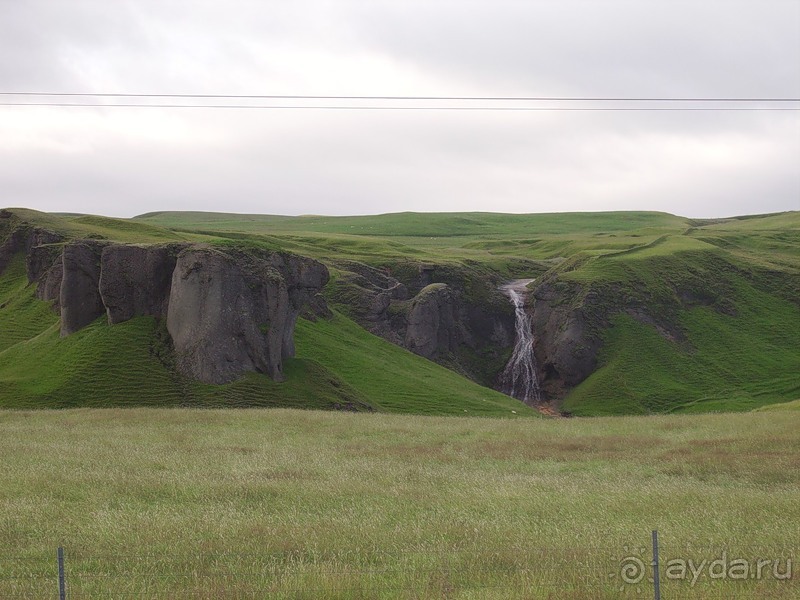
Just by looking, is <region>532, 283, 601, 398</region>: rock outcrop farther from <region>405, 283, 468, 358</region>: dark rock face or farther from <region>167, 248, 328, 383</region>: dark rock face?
<region>167, 248, 328, 383</region>: dark rock face

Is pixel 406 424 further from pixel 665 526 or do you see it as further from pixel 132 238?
pixel 132 238

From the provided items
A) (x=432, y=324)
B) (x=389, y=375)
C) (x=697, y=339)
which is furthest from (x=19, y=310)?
(x=697, y=339)

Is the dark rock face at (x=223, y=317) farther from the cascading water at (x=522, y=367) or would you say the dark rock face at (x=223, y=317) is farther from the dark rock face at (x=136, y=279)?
the cascading water at (x=522, y=367)

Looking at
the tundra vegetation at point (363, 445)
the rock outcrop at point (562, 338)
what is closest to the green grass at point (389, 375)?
the tundra vegetation at point (363, 445)

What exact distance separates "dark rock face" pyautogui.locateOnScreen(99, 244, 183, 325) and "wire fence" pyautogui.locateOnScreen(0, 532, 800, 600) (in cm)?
4199

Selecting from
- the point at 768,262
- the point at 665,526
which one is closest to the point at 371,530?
the point at 665,526

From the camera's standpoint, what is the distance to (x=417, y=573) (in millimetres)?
14445

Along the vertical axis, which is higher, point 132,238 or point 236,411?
point 132,238

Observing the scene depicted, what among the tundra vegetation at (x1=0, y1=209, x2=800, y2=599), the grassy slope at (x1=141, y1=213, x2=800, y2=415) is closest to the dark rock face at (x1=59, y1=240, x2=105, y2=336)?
the tundra vegetation at (x1=0, y1=209, x2=800, y2=599)

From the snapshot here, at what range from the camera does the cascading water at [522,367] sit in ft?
331

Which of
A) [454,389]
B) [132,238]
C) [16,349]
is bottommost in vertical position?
[454,389]

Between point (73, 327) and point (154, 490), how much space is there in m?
38.3

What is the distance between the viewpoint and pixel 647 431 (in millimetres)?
39531

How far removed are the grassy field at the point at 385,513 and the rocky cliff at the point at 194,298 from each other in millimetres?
18092
